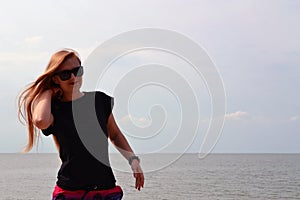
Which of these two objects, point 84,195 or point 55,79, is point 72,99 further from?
point 84,195

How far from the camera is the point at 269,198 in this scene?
4850cm

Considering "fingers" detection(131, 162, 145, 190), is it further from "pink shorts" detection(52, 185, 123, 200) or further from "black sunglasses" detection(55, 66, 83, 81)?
"black sunglasses" detection(55, 66, 83, 81)

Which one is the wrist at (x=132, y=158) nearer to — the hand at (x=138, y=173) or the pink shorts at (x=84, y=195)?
the hand at (x=138, y=173)

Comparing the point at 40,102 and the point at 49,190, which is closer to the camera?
the point at 40,102

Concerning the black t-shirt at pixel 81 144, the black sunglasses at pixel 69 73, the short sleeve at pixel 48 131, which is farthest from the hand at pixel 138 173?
the black sunglasses at pixel 69 73

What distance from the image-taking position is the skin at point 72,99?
350 cm

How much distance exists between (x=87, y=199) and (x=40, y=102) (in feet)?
→ 2.32

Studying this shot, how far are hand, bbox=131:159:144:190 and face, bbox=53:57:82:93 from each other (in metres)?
0.64

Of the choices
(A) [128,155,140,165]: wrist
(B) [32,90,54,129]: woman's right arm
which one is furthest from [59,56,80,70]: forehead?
(A) [128,155,140,165]: wrist

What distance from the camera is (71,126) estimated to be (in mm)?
3604

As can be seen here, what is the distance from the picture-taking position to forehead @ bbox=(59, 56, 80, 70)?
11.7 feet

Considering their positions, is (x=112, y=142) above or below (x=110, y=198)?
above

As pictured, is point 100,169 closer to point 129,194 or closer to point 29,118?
point 29,118

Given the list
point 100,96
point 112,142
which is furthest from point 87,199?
point 100,96
